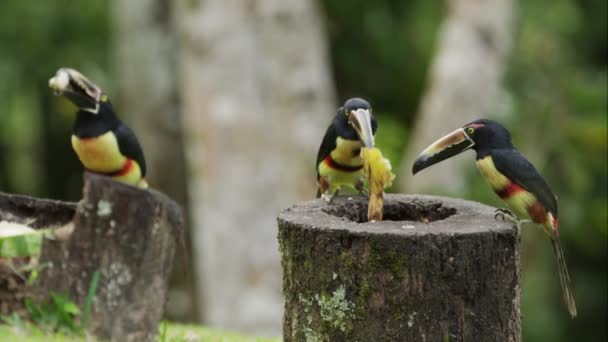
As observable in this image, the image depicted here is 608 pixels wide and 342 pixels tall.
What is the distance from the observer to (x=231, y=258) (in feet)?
32.0

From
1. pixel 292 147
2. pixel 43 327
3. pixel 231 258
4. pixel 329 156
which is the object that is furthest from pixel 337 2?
pixel 43 327

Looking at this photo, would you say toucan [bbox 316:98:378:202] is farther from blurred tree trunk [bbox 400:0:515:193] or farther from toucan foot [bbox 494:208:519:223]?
blurred tree trunk [bbox 400:0:515:193]

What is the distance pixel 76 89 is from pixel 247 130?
5.60 meters

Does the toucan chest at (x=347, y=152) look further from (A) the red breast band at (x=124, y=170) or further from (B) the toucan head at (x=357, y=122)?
(A) the red breast band at (x=124, y=170)

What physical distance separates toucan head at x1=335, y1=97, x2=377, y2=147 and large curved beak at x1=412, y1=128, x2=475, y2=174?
0.23m

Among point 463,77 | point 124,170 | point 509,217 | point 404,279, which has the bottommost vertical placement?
point 404,279

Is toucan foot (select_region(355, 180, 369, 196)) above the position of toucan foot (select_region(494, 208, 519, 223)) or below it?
above

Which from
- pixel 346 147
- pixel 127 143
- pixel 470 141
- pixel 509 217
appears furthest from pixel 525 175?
pixel 127 143

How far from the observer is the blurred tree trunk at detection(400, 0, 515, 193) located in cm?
918

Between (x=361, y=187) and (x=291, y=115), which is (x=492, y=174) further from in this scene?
(x=291, y=115)

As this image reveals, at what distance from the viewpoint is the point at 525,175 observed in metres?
4.33

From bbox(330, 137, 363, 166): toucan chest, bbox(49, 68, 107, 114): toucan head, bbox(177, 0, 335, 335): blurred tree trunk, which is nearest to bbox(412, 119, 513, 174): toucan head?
bbox(330, 137, 363, 166): toucan chest

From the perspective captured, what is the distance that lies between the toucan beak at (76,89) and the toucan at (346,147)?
3.69 ft

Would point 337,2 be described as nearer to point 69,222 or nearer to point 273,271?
point 273,271
